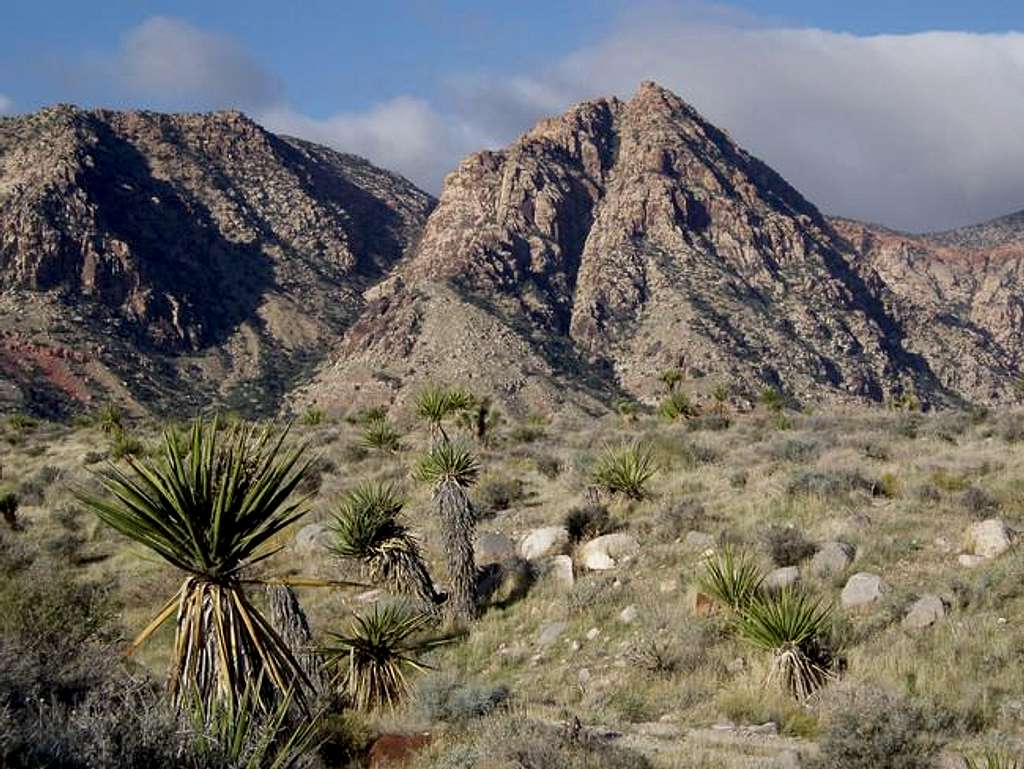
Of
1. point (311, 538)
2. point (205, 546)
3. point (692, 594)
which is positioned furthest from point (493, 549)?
point (205, 546)

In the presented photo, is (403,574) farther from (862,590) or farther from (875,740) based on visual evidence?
(875,740)

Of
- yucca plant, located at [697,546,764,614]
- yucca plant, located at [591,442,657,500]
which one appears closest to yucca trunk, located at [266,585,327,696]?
yucca plant, located at [697,546,764,614]

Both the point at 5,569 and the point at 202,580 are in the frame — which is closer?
the point at 202,580

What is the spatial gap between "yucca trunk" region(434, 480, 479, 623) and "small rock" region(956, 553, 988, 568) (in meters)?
7.27

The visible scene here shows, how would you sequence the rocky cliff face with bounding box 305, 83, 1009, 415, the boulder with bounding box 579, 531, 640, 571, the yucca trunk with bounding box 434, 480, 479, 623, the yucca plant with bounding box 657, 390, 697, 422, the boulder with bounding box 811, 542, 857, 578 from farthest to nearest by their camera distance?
the rocky cliff face with bounding box 305, 83, 1009, 415
the yucca plant with bounding box 657, 390, 697, 422
the boulder with bounding box 579, 531, 640, 571
the yucca trunk with bounding box 434, 480, 479, 623
the boulder with bounding box 811, 542, 857, 578

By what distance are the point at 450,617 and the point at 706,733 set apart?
5.77 meters

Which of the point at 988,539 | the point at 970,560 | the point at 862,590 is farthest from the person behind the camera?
the point at 988,539

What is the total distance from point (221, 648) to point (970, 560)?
33.5 feet

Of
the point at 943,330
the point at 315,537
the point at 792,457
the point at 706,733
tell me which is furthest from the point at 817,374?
the point at 706,733

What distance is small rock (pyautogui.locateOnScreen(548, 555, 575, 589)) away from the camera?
44.8 ft

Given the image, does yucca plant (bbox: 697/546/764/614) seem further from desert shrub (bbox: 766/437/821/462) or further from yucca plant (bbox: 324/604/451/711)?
desert shrub (bbox: 766/437/821/462)

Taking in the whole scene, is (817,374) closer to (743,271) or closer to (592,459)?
(743,271)

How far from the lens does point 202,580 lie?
655 centimetres

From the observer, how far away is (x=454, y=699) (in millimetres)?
8805
